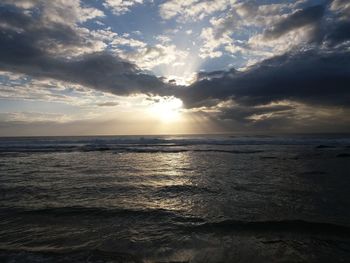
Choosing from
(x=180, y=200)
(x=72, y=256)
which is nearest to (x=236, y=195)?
(x=180, y=200)

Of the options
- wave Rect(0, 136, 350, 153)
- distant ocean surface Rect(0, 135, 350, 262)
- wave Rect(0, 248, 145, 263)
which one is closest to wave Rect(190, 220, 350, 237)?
distant ocean surface Rect(0, 135, 350, 262)

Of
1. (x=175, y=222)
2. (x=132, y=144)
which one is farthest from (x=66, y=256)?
(x=132, y=144)

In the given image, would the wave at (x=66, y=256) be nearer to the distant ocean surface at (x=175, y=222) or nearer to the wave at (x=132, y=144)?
the distant ocean surface at (x=175, y=222)

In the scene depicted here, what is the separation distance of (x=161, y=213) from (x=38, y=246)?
3586mm

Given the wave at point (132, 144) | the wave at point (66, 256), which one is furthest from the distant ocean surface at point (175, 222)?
the wave at point (132, 144)

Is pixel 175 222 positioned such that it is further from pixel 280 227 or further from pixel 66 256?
pixel 66 256

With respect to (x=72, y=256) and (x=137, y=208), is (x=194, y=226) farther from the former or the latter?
(x=72, y=256)

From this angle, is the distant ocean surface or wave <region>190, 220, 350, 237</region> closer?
the distant ocean surface

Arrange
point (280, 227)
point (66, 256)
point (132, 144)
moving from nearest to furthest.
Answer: point (66, 256)
point (280, 227)
point (132, 144)

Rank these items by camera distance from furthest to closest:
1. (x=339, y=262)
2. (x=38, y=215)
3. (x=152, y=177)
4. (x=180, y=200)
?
(x=152, y=177)
(x=180, y=200)
(x=38, y=215)
(x=339, y=262)

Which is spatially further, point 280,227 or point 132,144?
point 132,144

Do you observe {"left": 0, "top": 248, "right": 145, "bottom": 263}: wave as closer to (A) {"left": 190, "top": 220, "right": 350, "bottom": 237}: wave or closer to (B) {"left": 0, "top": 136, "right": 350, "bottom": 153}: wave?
(A) {"left": 190, "top": 220, "right": 350, "bottom": 237}: wave

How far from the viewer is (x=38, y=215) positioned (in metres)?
8.49

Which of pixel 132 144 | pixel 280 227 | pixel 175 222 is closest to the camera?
pixel 280 227
